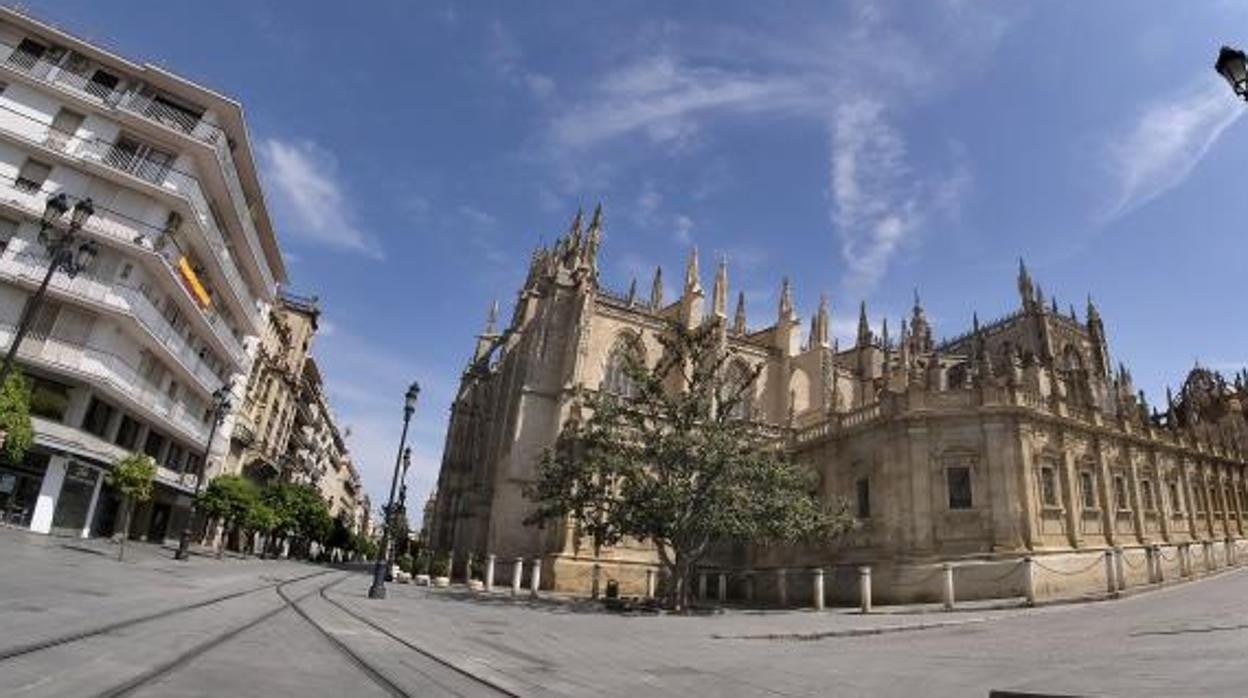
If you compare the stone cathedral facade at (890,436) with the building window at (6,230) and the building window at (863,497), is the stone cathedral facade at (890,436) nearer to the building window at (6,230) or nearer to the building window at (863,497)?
the building window at (863,497)

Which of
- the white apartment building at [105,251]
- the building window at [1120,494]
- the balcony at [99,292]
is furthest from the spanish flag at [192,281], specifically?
the building window at [1120,494]

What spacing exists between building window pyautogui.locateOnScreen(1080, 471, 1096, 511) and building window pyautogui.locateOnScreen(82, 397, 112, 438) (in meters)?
35.7

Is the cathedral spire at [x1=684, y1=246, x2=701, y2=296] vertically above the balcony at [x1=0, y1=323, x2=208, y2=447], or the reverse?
the cathedral spire at [x1=684, y1=246, x2=701, y2=296]

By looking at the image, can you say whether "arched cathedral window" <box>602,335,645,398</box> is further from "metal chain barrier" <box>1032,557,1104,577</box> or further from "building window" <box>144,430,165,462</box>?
"metal chain barrier" <box>1032,557,1104,577</box>

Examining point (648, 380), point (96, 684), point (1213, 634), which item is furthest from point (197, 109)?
point (1213, 634)

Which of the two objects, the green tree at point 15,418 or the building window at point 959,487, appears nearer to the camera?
the green tree at point 15,418

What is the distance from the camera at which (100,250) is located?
88.1ft

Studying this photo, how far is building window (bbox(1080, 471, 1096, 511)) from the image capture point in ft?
88.7

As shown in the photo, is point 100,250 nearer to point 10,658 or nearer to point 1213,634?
point 10,658

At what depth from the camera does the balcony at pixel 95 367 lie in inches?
963

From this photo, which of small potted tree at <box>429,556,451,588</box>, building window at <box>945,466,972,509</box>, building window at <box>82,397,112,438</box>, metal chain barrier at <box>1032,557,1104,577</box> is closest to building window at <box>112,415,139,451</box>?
building window at <box>82,397,112,438</box>

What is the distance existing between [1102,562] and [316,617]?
23494mm

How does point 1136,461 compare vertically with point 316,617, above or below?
above

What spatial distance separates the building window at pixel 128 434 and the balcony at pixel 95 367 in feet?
2.72
